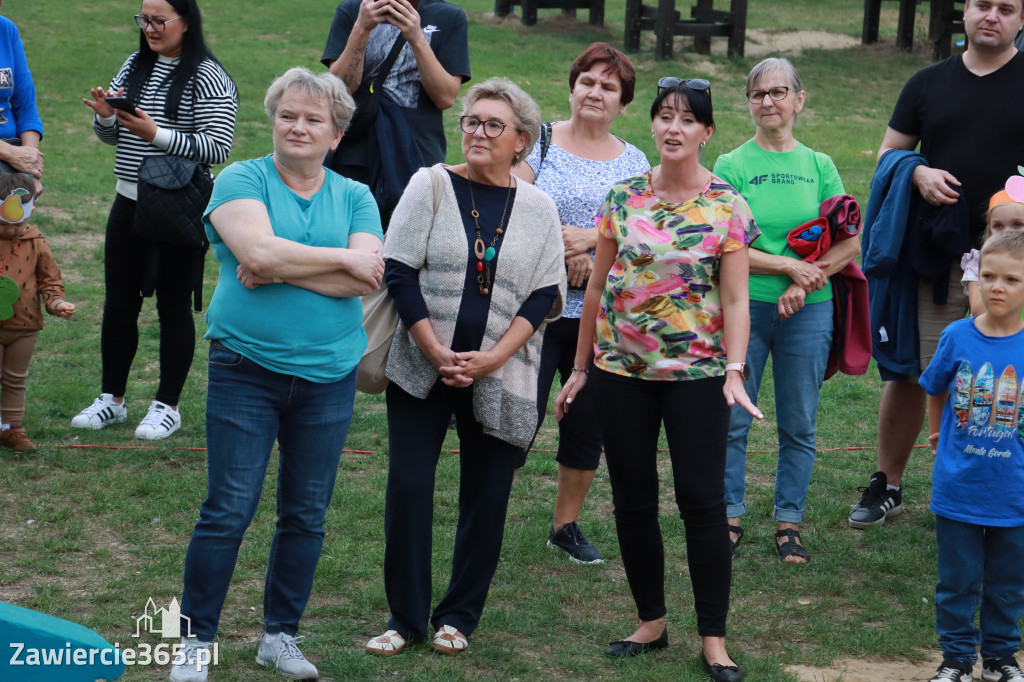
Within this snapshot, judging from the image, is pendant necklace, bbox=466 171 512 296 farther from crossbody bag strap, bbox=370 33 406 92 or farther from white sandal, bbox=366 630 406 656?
crossbody bag strap, bbox=370 33 406 92

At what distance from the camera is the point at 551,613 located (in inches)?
175

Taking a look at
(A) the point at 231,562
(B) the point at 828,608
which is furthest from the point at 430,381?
(B) the point at 828,608

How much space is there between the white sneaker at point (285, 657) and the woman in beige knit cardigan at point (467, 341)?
295mm

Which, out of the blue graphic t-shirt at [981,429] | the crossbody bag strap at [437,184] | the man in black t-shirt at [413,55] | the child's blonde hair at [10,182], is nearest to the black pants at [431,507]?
the crossbody bag strap at [437,184]

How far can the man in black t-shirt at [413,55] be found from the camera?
16.2 feet

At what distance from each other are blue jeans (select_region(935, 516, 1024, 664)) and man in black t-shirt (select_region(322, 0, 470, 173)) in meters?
2.87

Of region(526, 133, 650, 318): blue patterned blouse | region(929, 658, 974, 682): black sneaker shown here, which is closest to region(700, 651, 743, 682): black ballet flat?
region(929, 658, 974, 682): black sneaker

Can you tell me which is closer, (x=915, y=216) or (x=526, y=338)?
(x=526, y=338)

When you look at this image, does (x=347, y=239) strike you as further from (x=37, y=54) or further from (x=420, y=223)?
(x=37, y=54)

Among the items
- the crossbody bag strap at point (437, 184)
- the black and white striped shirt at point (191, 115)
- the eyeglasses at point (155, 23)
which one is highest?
the eyeglasses at point (155, 23)

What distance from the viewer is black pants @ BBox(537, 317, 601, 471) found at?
4797mm

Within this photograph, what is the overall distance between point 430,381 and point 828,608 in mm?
1947

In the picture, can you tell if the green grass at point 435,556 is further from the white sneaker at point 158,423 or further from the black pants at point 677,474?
the black pants at point 677,474

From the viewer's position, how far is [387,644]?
3.95 metres
